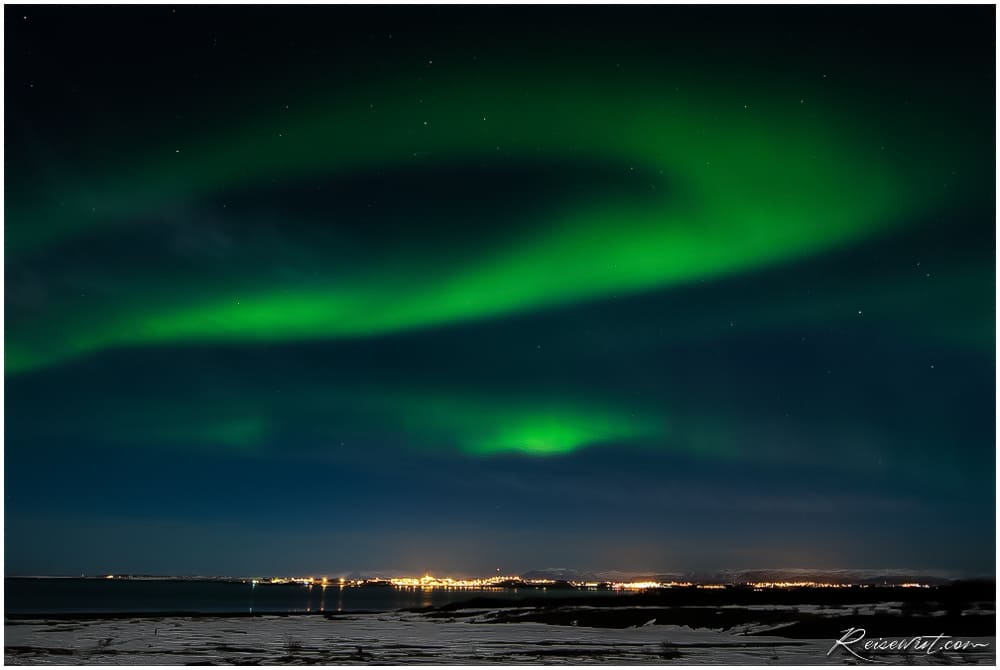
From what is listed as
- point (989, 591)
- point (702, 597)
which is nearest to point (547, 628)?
point (989, 591)

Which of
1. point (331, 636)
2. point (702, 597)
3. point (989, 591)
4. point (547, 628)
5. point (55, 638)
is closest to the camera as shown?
point (55, 638)

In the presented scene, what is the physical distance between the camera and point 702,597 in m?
48.6

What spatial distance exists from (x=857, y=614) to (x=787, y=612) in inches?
108

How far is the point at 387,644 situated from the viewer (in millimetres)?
22188

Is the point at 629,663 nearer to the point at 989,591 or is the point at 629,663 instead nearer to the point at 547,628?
the point at 547,628

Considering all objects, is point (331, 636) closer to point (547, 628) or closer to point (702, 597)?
point (547, 628)

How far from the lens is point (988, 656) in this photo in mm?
19188

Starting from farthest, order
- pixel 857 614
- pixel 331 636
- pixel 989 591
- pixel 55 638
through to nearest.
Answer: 1. pixel 989 591
2. pixel 857 614
3. pixel 331 636
4. pixel 55 638

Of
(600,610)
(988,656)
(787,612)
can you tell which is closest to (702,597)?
(600,610)

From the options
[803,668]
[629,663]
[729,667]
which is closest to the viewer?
[803,668]

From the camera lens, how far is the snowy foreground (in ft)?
62.7

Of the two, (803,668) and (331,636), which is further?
(331,636)

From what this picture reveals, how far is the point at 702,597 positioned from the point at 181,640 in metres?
35.3

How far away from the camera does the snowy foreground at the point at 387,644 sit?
19109 millimetres
